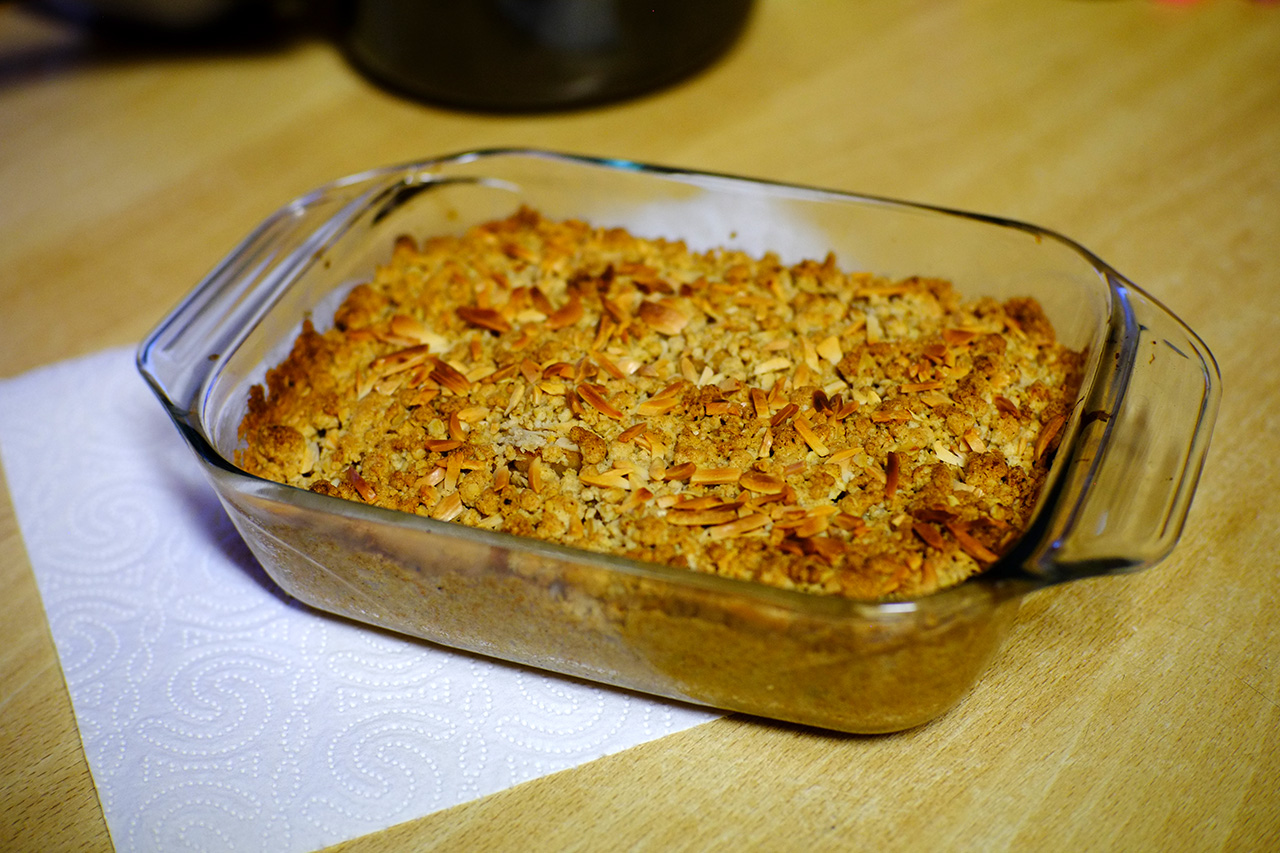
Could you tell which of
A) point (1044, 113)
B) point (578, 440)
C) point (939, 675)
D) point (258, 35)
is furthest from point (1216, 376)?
point (258, 35)

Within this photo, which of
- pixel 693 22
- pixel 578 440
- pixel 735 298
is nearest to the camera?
pixel 578 440

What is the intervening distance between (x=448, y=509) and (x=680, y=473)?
15 centimetres

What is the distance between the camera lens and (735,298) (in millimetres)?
753

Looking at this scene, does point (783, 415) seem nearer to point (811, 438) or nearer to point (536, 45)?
point (811, 438)

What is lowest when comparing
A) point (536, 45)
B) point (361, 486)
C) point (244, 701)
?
point (244, 701)

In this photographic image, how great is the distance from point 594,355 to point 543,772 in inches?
11.6

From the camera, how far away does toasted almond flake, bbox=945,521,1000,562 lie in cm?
56

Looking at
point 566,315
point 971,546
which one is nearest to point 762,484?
point 971,546

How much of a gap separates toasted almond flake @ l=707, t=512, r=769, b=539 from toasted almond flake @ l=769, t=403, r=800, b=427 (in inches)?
3.6

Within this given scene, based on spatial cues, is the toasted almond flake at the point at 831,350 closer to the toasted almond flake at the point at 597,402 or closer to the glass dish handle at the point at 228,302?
the toasted almond flake at the point at 597,402

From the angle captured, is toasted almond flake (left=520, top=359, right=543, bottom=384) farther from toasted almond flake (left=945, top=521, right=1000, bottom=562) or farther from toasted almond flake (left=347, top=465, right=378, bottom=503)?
toasted almond flake (left=945, top=521, right=1000, bottom=562)

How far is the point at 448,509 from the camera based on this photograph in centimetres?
62

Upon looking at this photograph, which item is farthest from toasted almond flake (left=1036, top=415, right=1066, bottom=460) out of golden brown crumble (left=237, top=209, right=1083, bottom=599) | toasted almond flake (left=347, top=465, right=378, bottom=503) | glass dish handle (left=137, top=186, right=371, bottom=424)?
glass dish handle (left=137, top=186, right=371, bottom=424)

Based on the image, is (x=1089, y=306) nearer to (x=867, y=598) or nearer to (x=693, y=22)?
(x=867, y=598)
